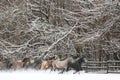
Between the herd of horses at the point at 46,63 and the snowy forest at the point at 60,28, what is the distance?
1.23 m

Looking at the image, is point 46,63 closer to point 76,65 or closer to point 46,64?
point 46,64

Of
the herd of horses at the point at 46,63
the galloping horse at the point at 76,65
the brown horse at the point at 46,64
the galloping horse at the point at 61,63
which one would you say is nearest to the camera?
the galloping horse at the point at 76,65

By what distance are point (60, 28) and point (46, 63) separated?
371 centimetres

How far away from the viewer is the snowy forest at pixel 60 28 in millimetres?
28391

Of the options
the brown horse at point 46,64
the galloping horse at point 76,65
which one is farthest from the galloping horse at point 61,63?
the brown horse at point 46,64

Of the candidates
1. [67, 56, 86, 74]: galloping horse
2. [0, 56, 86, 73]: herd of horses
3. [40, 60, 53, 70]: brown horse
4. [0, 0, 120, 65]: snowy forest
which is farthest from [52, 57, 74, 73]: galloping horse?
[0, 0, 120, 65]: snowy forest

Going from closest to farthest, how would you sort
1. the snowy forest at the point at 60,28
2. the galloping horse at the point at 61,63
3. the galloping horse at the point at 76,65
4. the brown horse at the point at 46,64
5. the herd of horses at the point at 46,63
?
the galloping horse at the point at 76,65, the herd of horses at the point at 46,63, the galloping horse at the point at 61,63, the brown horse at the point at 46,64, the snowy forest at the point at 60,28

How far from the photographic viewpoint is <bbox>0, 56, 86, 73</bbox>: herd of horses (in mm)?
25172

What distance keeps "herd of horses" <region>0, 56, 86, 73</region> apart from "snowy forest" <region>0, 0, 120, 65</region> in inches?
48.5

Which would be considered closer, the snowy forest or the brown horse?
the brown horse

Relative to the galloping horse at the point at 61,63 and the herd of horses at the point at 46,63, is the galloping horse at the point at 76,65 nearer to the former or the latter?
the herd of horses at the point at 46,63

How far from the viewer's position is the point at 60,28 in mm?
29750

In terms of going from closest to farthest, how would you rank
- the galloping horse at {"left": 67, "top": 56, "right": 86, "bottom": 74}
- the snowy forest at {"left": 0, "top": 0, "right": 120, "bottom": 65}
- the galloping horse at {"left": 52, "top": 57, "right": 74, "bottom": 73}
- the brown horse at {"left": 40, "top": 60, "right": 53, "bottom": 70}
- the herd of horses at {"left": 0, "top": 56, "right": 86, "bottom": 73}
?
the galloping horse at {"left": 67, "top": 56, "right": 86, "bottom": 74}
the herd of horses at {"left": 0, "top": 56, "right": 86, "bottom": 73}
the galloping horse at {"left": 52, "top": 57, "right": 74, "bottom": 73}
the brown horse at {"left": 40, "top": 60, "right": 53, "bottom": 70}
the snowy forest at {"left": 0, "top": 0, "right": 120, "bottom": 65}

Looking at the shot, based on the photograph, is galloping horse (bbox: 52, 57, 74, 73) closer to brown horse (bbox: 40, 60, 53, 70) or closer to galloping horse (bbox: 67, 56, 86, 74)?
galloping horse (bbox: 67, 56, 86, 74)
